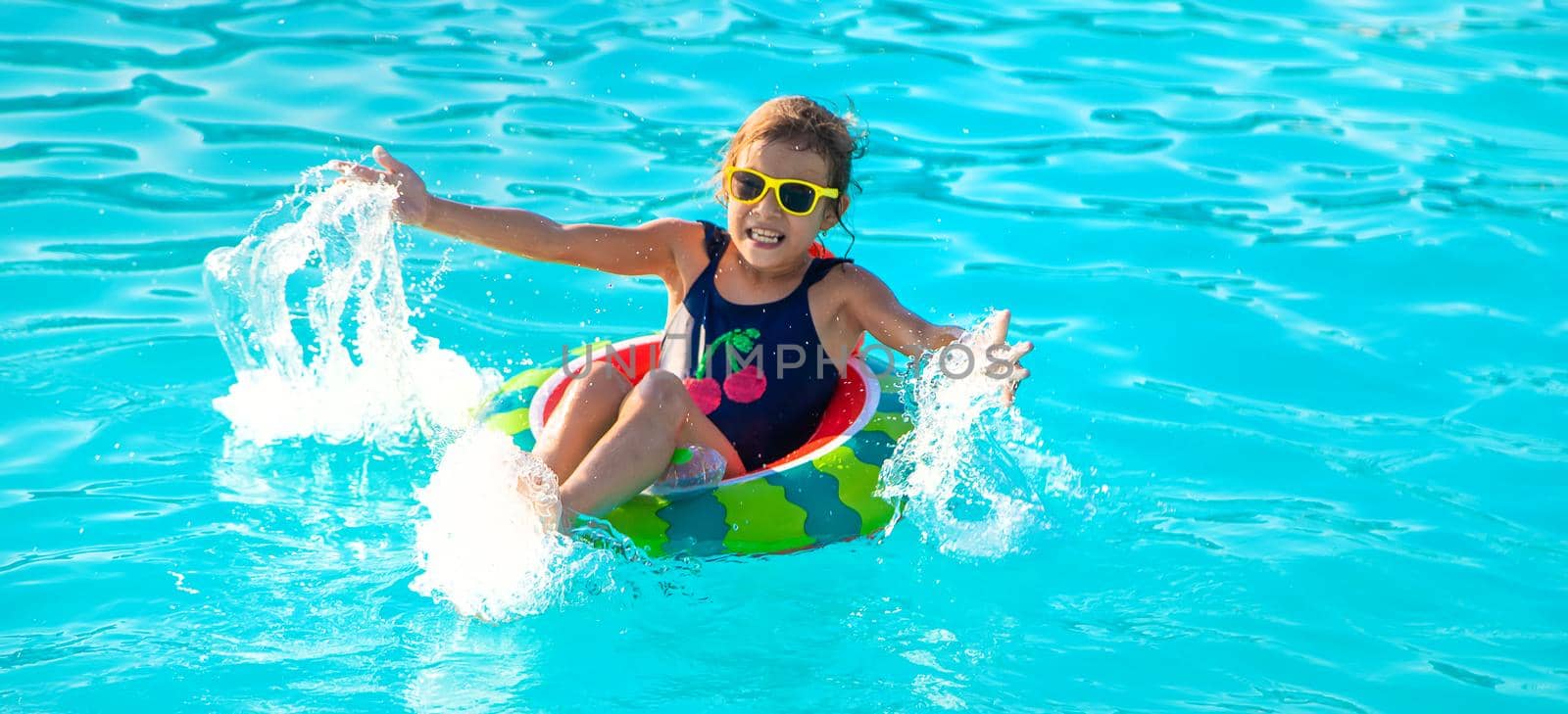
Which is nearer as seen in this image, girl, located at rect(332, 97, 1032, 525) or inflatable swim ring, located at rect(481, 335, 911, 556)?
inflatable swim ring, located at rect(481, 335, 911, 556)

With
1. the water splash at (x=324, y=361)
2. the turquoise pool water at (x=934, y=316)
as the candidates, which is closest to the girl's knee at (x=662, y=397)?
the turquoise pool water at (x=934, y=316)

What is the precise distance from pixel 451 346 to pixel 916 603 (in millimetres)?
2464

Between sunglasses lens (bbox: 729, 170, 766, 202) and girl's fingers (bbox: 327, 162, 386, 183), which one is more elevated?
sunglasses lens (bbox: 729, 170, 766, 202)

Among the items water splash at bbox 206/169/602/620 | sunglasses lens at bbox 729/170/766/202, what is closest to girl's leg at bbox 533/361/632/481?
water splash at bbox 206/169/602/620

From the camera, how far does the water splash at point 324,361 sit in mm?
5289

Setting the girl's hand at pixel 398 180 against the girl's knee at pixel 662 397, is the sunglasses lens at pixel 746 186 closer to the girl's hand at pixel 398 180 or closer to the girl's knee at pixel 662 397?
the girl's knee at pixel 662 397

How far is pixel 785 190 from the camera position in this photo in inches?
188

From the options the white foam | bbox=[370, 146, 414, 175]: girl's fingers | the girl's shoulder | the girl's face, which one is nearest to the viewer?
the white foam

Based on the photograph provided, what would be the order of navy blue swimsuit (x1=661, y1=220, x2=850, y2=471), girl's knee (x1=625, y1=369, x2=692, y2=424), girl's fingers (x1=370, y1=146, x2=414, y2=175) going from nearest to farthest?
girl's knee (x1=625, y1=369, x2=692, y2=424), girl's fingers (x1=370, y1=146, x2=414, y2=175), navy blue swimsuit (x1=661, y1=220, x2=850, y2=471)

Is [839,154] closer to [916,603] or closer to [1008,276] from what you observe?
[916,603]

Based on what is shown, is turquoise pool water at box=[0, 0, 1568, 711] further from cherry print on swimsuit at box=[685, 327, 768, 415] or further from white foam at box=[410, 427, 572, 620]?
cherry print on swimsuit at box=[685, 327, 768, 415]

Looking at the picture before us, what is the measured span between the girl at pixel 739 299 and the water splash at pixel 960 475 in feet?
0.49

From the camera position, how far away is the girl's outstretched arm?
4758 mm

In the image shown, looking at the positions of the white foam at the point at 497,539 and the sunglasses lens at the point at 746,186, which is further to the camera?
the sunglasses lens at the point at 746,186
